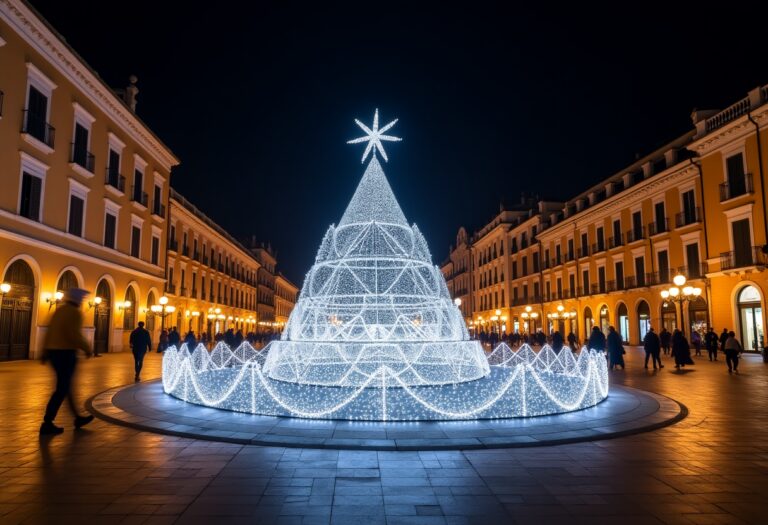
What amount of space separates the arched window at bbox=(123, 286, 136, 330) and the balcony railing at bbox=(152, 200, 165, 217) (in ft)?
17.5

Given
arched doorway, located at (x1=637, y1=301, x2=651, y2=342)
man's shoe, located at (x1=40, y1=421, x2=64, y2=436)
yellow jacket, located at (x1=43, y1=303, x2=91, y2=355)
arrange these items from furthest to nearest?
1. arched doorway, located at (x1=637, y1=301, x2=651, y2=342)
2. yellow jacket, located at (x1=43, y1=303, x2=91, y2=355)
3. man's shoe, located at (x1=40, y1=421, x2=64, y2=436)

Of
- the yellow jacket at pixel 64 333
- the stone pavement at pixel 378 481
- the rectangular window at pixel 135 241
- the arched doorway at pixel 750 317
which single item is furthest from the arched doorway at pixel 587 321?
the yellow jacket at pixel 64 333

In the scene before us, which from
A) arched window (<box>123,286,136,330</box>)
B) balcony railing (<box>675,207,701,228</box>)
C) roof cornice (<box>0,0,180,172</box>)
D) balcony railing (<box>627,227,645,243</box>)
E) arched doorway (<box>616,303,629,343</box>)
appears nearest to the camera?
roof cornice (<box>0,0,180,172</box>)

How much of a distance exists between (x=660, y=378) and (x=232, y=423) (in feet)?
39.3

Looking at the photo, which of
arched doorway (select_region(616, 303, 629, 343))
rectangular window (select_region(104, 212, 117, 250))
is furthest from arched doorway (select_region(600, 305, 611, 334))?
rectangular window (select_region(104, 212, 117, 250))

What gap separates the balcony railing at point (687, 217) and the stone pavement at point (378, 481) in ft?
74.2

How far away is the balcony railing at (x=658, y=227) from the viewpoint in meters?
29.0

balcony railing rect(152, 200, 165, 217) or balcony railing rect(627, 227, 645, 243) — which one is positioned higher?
balcony railing rect(152, 200, 165, 217)

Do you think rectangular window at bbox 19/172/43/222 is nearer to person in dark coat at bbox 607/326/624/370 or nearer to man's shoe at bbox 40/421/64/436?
man's shoe at bbox 40/421/64/436

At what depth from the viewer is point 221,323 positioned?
47000 millimetres

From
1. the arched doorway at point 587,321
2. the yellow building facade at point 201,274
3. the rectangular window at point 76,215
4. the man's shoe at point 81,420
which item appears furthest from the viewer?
the arched doorway at point 587,321

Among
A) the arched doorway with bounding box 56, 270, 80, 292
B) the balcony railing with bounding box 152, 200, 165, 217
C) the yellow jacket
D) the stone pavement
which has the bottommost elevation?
the stone pavement

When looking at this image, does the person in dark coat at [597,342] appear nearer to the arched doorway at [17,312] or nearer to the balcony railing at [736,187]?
the balcony railing at [736,187]

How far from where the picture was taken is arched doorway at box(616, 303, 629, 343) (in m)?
33.0
